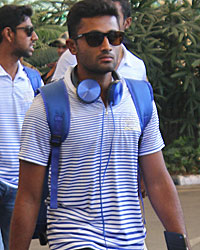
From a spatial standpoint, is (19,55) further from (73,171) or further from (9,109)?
(73,171)

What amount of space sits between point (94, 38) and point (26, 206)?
817 millimetres

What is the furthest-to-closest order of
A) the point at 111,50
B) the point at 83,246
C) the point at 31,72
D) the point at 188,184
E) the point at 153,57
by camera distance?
the point at 153,57, the point at 188,184, the point at 31,72, the point at 111,50, the point at 83,246

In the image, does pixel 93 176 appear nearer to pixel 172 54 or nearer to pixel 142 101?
pixel 142 101

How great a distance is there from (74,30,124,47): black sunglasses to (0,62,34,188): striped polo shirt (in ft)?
5.67

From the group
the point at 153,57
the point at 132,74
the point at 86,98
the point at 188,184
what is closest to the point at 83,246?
the point at 86,98

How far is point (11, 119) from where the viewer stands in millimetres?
4914

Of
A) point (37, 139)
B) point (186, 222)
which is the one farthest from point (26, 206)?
point (186, 222)

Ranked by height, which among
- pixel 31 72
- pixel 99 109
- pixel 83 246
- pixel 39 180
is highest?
pixel 31 72

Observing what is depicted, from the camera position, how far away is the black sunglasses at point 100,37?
324 centimetres

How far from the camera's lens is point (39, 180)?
3.09 m

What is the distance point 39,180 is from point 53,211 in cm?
15

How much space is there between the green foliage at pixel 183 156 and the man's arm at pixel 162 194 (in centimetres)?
993

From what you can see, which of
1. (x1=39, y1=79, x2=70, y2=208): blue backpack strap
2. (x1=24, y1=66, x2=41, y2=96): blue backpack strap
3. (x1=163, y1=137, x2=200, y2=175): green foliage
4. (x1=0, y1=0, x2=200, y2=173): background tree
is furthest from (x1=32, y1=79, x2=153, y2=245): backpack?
(x1=0, y1=0, x2=200, y2=173): background tree

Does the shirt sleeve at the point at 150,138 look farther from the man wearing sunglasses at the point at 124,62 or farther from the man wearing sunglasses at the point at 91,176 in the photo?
the man wearing sunglasses at the point at 124,62
